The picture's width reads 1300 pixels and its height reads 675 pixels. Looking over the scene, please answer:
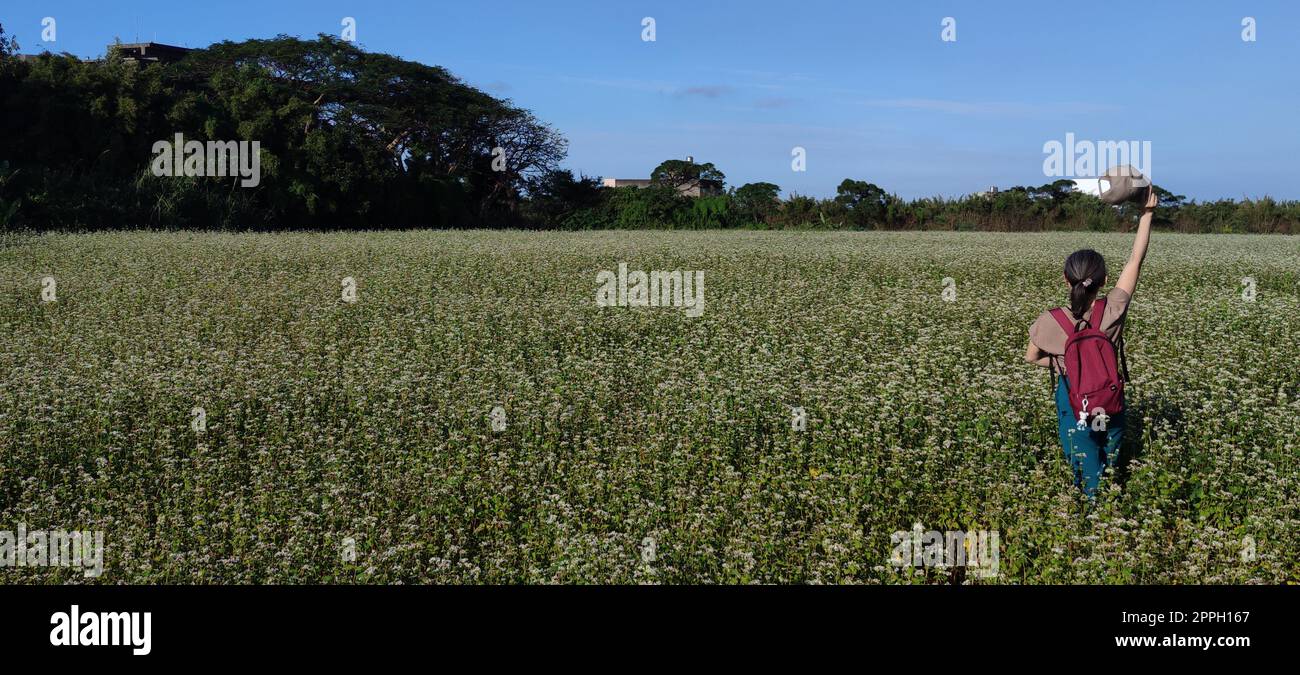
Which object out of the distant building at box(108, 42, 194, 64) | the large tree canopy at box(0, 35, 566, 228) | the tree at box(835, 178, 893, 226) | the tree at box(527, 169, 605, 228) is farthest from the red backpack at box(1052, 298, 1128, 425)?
the distant building at box(108, 42, 194, 64)

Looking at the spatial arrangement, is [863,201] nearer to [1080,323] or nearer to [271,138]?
[271,138]

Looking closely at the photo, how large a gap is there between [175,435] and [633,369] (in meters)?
4.16

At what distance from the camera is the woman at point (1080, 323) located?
5.62 meters

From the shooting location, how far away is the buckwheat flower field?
18.0 feet

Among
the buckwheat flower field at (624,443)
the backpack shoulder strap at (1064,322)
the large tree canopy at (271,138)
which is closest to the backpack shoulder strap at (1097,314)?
the backpack shoulder strap at (1064,322)

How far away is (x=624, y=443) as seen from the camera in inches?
297

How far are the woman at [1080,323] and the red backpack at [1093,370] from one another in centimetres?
6

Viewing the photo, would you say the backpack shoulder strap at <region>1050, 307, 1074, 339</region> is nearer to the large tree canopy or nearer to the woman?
the woman

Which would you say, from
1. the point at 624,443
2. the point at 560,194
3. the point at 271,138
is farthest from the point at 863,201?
the point at 624,443

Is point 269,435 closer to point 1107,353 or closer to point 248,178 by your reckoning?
point 1107,353

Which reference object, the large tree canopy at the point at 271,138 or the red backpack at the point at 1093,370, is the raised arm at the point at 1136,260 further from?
the large tree canopy at the point at 271,138

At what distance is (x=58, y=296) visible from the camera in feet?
51.2

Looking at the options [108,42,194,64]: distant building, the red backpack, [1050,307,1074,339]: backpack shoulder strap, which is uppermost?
[108,42,194,64]: distant building
